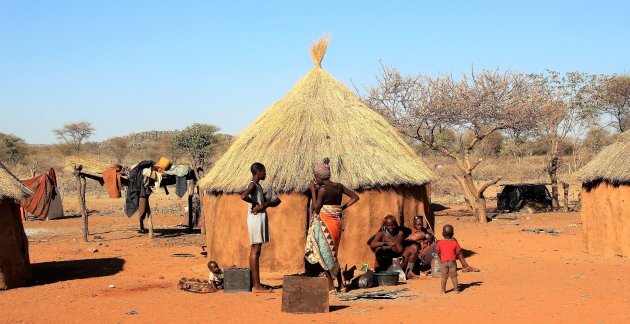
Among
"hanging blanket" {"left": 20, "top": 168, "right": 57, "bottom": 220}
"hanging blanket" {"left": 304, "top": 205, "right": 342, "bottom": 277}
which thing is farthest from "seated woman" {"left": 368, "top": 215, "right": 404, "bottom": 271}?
"hanging blanket" {"left": 20, "top": 168, "right": 57, "bottom": 220}

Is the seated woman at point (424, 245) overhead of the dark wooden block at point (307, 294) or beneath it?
overhead

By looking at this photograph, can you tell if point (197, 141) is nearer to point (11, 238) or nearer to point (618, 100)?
point (618, 100)

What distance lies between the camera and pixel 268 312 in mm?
7535

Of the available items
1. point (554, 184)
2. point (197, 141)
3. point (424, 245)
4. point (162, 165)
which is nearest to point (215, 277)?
point (424, 245)

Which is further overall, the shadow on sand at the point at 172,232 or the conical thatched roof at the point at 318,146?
the shadow on sand at the point at 172,232

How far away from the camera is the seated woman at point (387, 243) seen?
10.1 metres

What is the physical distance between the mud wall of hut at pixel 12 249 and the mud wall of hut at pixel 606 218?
840 cm

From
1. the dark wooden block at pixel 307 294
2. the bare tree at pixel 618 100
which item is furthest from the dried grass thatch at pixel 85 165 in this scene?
the bare tree at pixel 618 100

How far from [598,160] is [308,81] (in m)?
4.81

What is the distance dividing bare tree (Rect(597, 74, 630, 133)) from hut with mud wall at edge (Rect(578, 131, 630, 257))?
18.3m

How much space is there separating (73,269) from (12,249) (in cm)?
199

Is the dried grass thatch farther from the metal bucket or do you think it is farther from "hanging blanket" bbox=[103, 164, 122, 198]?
the metal bucket

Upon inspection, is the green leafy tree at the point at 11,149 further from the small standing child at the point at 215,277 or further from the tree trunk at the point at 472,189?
the small standing child at the point at 215,277

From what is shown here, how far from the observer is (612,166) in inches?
463
